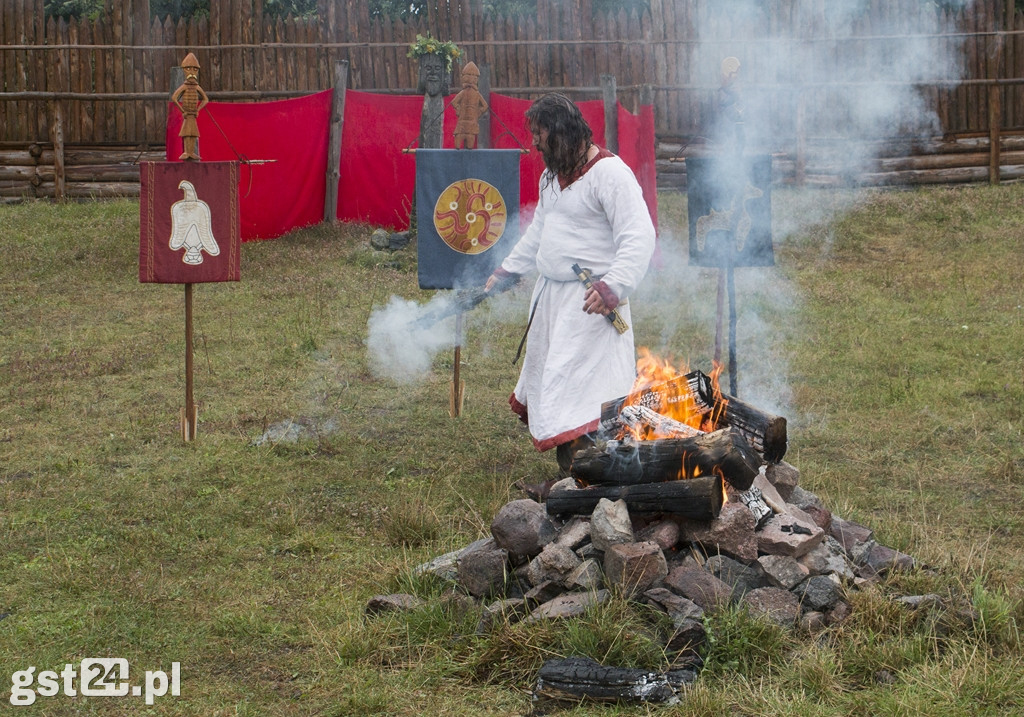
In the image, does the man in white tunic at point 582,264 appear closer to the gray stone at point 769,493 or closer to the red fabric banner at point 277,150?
the gray stone at point 769,493

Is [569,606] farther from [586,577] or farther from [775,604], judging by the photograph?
[775,604]

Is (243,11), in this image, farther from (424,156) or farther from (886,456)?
(886,456)

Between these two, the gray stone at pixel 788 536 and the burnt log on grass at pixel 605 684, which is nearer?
the burnt log on grass at pixel 605 684

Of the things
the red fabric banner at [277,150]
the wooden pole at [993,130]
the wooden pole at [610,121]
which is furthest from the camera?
the wooden pole at [993,130]

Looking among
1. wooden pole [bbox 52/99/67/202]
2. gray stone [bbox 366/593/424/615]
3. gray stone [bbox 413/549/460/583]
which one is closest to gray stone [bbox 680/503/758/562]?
gray stone [bbox 413/549/460/583]

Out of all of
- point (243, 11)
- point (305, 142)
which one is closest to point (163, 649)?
point (305, 142)

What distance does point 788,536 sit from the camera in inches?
173

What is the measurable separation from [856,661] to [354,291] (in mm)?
7680

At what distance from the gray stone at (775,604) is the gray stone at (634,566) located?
33cm

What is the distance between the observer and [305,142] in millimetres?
12594

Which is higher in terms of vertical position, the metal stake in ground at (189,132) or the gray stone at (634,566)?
the metal stake in ground at (189,132)

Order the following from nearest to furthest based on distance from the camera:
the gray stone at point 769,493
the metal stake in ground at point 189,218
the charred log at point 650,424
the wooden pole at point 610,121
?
the gray stone at point 769,493, the charred log at point 650,424, the metal stake in ground at point 189,218, the wooden pole at point 610,121

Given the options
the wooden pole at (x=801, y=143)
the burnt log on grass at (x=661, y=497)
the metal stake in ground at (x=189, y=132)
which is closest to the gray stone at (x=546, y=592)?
the burnt log on grass at (x=661, y=497)

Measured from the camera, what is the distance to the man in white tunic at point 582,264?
5133 millimetres
